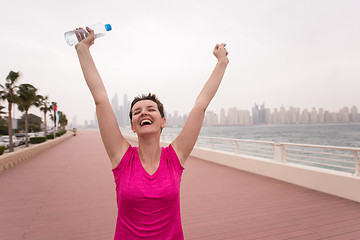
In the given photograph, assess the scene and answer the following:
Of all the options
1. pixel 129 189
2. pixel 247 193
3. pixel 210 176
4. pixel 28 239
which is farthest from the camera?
pixel 210 176

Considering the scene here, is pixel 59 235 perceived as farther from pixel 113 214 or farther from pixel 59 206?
pixel 59 206

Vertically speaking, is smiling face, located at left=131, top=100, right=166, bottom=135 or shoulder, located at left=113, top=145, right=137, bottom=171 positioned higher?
smiling face, located at left=131, top=100, right=166, bottom=135

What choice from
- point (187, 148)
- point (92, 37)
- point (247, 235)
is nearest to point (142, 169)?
point (187, 148)

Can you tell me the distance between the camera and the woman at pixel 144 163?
1.09 metres

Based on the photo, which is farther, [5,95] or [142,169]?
[5,95]

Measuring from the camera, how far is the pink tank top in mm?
1075

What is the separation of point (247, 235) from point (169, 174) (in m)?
2.73

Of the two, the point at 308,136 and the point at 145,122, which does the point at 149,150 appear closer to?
the point at 145,122

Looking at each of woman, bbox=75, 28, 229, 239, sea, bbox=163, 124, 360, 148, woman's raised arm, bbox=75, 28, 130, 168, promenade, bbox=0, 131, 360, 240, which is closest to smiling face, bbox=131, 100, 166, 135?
woman, bbox=75, 28, 229, 239

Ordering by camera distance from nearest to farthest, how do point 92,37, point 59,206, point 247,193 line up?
1. point 92,37
2. point 59,206
3. point 247,193

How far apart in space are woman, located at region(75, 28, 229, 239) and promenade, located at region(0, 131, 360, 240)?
246cm

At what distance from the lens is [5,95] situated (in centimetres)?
1748

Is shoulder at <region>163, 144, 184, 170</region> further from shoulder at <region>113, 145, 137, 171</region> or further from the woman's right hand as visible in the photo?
the woman's right hand

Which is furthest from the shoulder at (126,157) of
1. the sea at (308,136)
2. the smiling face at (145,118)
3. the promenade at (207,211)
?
the sea at (308,136)
